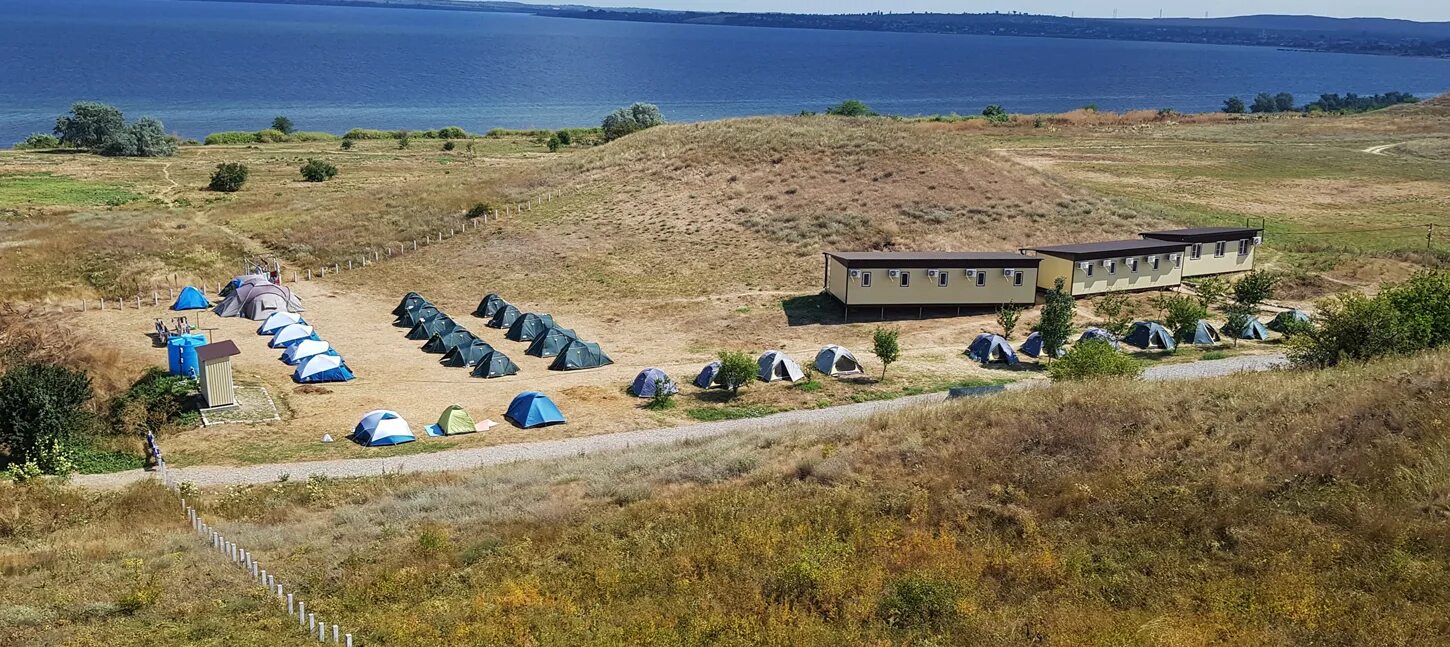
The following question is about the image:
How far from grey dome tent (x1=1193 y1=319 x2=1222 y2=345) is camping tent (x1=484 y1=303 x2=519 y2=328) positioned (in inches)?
1037

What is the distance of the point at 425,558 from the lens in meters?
16.4

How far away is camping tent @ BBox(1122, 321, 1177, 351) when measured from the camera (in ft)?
121

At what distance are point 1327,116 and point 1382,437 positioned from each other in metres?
146

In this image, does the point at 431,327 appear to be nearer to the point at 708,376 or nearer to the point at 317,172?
the point at 708,376

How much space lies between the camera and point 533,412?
96.1ft

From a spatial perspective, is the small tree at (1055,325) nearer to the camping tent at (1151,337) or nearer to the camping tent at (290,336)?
the camping tent at (1151,337)

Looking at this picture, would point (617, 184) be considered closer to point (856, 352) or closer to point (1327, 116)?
point (856, 352)

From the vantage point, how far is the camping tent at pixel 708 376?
3288 cm

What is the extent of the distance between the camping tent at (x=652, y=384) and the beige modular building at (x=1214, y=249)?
28.0m

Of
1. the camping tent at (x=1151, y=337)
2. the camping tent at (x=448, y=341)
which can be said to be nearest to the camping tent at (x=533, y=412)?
the camping tent at (x=448, y=341)

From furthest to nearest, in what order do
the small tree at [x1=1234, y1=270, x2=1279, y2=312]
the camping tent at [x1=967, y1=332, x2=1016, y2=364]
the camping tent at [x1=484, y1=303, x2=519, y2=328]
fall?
the camping tent at [x1=484, y1=303, x2=519, y2=328] → the small tree at [x1=1234, y1=270, x2=1279, y2=312] → the camping tent at [x1=967, y1=332, x2=1016, y2=364]

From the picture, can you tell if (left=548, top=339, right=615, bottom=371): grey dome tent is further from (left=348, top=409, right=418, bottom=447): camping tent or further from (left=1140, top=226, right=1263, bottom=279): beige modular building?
(left=1140, top=226, right=1263, bottom=279): beige modular building

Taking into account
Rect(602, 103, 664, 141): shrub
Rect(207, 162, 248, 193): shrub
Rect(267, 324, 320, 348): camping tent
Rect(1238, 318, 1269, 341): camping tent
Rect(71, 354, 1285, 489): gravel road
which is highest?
Rect(602, 103, 664, 141): shrub

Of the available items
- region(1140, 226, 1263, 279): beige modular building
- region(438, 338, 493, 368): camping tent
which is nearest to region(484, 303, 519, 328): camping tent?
region(438, 338, 493, 368): camping tent
